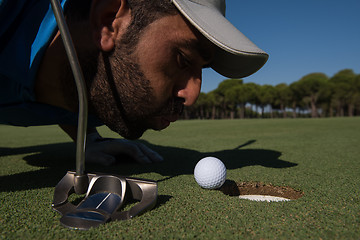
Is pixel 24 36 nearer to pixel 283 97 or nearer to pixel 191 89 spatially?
pixel 191 89

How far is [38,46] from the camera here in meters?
1.55

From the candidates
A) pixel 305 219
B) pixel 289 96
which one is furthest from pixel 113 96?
pixel 289 96

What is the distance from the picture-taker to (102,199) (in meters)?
1.35

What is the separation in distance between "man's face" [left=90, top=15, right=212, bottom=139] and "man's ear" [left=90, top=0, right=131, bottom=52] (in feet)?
0.21

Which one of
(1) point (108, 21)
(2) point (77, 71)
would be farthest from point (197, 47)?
(2) point (77, 71)

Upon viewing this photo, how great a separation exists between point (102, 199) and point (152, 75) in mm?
812

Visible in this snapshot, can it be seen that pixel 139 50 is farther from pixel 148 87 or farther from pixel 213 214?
pixel 213 214

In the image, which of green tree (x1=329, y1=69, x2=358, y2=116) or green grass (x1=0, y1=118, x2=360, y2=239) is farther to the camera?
green tree (x1=329, y1=69, x2=358, y2=116)

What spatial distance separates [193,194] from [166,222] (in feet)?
1.56

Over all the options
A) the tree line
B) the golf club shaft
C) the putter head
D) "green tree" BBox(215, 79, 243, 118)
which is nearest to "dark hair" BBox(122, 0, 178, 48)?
the golf club shaft

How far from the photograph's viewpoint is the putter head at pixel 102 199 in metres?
1.15

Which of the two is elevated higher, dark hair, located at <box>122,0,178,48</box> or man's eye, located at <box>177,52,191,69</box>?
dark hair, located at <box>122,0,178,48</box>

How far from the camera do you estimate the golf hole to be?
1868mm

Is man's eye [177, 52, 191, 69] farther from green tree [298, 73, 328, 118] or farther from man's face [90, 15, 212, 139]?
green tree [298, 73, 328, 118]
